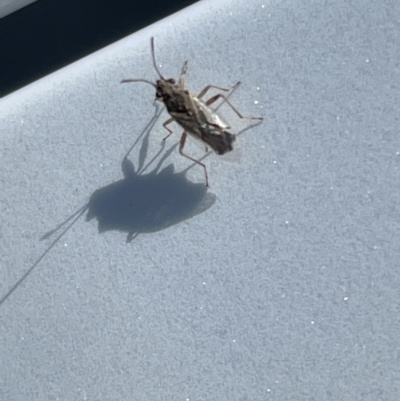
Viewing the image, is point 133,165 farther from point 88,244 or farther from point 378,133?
point 378,133

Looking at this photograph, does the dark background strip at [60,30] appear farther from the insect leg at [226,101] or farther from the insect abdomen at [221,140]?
the insect abdomen at [221,140]

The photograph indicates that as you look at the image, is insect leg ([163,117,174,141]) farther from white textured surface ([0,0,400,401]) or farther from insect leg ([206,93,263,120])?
insect leg ([206,93,263,120])

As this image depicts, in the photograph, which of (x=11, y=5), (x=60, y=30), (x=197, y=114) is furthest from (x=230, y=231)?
(x=11, y=5)

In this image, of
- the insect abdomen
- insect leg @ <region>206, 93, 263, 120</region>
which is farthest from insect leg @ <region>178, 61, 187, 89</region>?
the insect abdomen

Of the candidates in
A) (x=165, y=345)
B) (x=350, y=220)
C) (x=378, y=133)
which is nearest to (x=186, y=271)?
(x=165, y=345)

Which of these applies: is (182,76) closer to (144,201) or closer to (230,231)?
(144,201)
